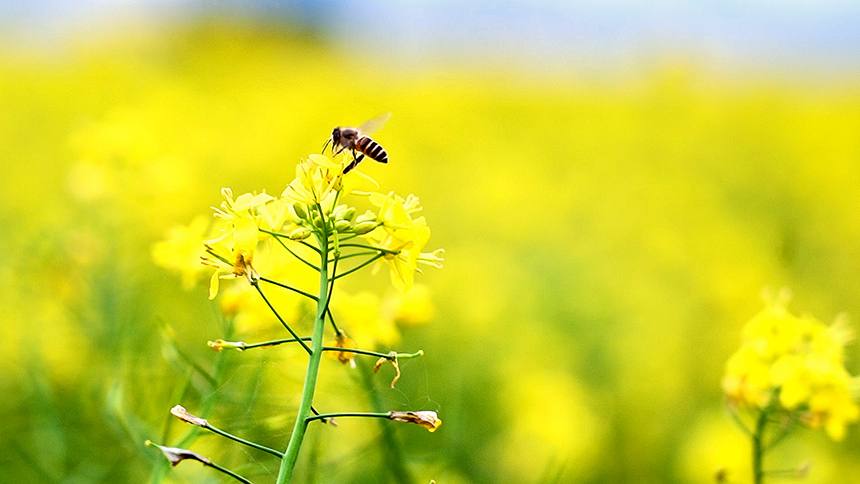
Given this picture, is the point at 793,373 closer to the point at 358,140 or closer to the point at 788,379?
the point at 788,379

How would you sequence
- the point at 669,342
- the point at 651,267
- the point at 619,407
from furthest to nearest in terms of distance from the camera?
the point at 651,267, the point at 669,342, the point at 619,407

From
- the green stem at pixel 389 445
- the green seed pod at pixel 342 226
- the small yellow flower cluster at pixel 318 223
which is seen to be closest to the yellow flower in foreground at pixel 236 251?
the small yellow flower cluster at pixel 318 223

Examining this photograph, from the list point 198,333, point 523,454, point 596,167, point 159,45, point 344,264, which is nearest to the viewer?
point 523,454

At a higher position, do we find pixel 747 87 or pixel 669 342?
pixel 747 87

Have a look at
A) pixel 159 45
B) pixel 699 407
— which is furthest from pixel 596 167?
pixel 159 45

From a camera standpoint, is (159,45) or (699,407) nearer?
(699,407)

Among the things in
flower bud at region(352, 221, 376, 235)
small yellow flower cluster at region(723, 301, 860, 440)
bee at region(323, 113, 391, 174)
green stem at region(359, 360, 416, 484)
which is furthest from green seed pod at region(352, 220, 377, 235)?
small yellow flower cluster at region(723, 301, 860, 440)

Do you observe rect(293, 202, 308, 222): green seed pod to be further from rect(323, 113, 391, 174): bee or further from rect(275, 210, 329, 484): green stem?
rect(323, 113, 391, 174): bee

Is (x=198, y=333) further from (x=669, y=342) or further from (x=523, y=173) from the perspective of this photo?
(x=523, y=173)
